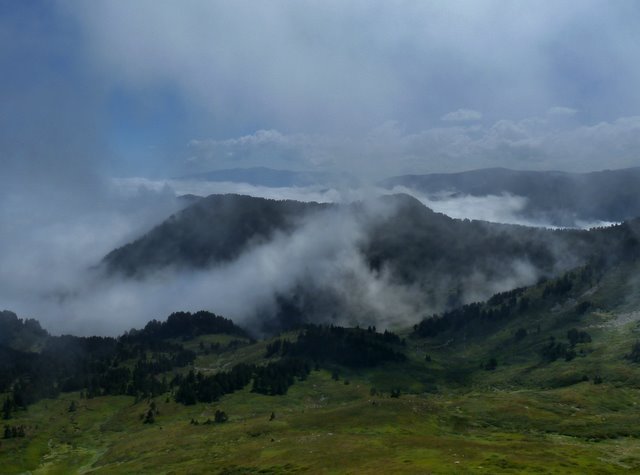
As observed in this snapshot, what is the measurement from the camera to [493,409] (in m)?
192

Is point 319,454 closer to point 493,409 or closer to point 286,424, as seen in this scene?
point 286,424

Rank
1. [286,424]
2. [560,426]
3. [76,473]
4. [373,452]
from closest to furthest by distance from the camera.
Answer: [373,452] → [560,426] → [76,473] → [286,424]

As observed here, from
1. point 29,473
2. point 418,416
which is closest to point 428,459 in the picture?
point 418,416

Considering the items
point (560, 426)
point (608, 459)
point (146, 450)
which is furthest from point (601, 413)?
point (146, 450)

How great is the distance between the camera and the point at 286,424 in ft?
644

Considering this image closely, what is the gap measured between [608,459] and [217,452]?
106 meters

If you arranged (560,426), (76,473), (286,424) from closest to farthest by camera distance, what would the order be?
(560,426) < (76,473) < (286,424)

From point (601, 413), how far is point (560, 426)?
115 feet

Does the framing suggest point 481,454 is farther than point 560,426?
No

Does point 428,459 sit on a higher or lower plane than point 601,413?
higher

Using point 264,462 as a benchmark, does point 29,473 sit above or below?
below

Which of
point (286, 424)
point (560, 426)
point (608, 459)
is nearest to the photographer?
point (608, 459)

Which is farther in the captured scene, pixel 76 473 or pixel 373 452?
pixel 76 473

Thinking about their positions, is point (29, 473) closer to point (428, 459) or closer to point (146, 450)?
point (146, 450)
